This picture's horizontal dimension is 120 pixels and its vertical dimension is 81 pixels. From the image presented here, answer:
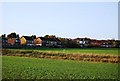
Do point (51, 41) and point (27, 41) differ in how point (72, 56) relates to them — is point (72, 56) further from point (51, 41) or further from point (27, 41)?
point (51, 41)

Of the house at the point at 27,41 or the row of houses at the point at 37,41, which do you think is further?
the house at the point at 27,41

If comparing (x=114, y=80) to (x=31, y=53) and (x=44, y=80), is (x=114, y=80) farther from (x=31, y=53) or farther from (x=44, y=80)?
(x=31, y=53)

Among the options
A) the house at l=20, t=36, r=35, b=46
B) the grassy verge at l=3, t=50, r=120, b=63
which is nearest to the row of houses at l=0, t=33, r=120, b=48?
the house at l=20, t=36, r=35, b=46

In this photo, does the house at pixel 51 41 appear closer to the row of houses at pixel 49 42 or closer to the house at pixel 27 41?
the row of houses at pixel 49 42

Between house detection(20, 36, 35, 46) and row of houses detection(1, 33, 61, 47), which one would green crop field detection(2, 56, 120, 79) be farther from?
house detection(20, 36, 35, 46)

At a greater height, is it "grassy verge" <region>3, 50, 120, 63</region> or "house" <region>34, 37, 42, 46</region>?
"house" <region>34, 37, 42, 46</region>

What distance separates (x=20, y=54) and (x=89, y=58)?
18553 millimetres

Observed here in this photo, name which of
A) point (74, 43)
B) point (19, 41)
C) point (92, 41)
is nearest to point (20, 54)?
point (74, 43)

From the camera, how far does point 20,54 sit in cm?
6469

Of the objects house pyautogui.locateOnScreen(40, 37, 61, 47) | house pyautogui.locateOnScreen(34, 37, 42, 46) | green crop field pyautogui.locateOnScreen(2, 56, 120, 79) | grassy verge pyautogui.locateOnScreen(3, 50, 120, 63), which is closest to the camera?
green crop field pyautogui.locateOnScreen(2, 56, 120, 79)

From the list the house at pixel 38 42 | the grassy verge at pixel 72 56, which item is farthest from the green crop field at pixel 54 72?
the house at pixel 38 42

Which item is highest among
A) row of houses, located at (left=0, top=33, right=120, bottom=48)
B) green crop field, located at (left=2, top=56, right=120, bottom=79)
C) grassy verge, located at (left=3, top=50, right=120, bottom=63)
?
row of houses, located at (left=0, top=33, right=120, bottom=48)

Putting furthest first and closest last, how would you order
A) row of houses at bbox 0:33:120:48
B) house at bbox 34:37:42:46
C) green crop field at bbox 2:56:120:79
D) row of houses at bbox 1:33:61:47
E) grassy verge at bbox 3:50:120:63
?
house at bbox 34:37:42:46 < row of houses at bbox 1:33:61:47 < row of houses at bbox 0:33:120:48 < grassy verge at bbox 3:50:120:63 < green crop field at bbox 2:56:120:79

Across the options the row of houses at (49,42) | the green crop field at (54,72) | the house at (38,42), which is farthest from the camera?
the house at (38,42)
